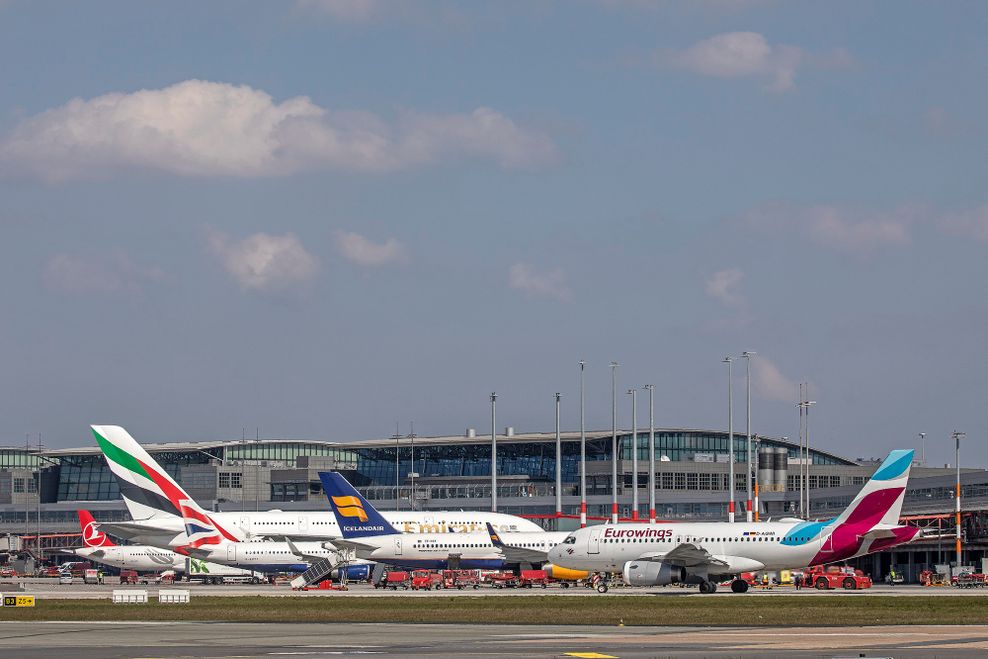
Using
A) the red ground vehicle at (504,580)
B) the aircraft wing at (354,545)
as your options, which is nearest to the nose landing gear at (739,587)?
the red ground vehicle at (504,580)

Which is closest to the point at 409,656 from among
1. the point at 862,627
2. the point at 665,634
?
the point at 665,634

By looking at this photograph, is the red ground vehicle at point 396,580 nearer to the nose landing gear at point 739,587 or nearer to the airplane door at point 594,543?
the airplane door at point 594,543

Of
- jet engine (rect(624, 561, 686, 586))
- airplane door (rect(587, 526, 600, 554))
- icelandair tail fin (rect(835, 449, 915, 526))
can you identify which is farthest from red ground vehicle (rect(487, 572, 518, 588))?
icelandair tail fin (rect(835, 449, 915, 526))

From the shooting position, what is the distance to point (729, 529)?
84500mm

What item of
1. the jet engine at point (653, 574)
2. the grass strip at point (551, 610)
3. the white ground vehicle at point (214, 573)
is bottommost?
the white ground vehicle at point (214, 573)

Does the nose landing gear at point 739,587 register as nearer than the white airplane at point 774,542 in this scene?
No

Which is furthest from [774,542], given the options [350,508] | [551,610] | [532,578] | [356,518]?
[350,508]

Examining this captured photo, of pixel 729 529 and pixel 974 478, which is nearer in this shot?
pixel 729 529

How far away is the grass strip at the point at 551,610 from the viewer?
2162 inches

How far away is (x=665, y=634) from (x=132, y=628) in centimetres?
1946

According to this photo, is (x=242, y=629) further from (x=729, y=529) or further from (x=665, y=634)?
(x=729, y=529)

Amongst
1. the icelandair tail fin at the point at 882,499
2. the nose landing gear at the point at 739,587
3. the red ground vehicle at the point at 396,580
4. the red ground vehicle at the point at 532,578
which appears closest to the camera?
the icelandair tail fin at the point at 882,499

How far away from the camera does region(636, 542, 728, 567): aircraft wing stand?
82.2m

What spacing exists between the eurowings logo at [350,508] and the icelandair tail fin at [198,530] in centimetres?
1216
